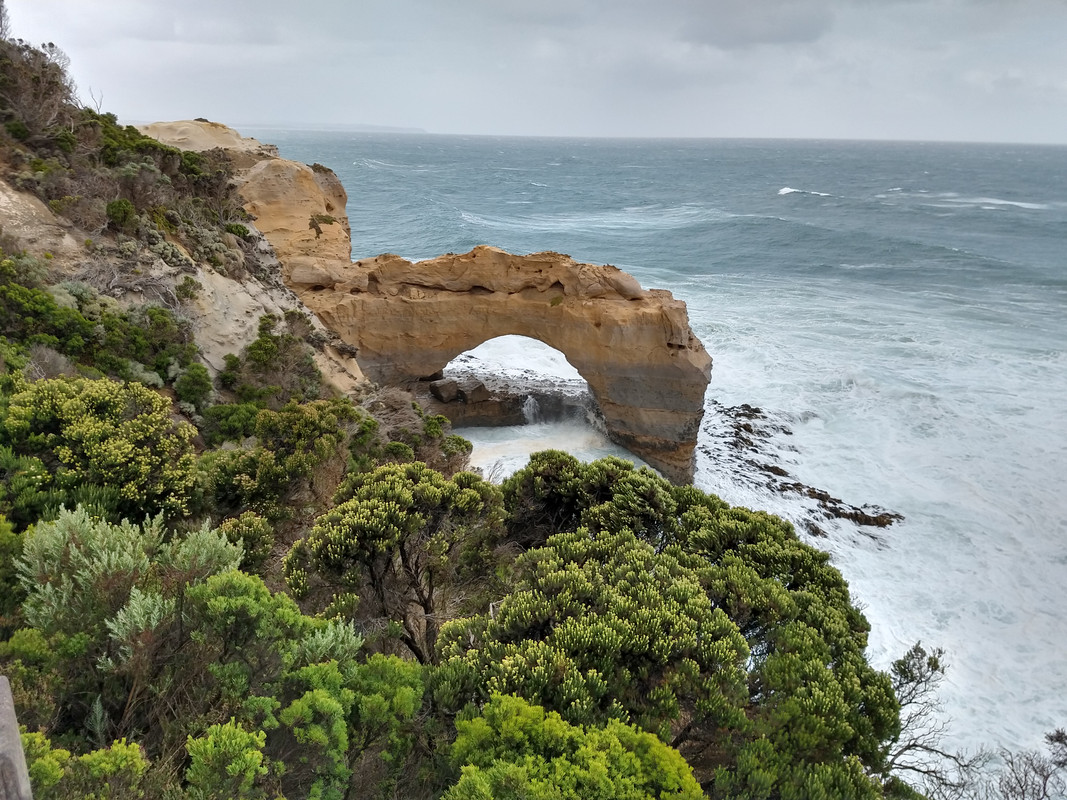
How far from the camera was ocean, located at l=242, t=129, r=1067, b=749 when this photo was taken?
15289mm

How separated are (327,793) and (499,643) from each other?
1927mm

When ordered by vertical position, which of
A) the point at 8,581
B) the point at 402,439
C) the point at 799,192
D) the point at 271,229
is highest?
the point at 799,192

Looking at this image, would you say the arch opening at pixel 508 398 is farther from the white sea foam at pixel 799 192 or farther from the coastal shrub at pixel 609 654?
the white sea foam at pixel 799 192

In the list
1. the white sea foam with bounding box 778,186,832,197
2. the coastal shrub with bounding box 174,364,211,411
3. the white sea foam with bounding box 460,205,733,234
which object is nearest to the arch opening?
the coastal shrub with bounding box 174,364,211,411

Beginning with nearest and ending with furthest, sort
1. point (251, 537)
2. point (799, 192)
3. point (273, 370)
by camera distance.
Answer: point (251, 537)
point (273, 370)
point (799, 192)

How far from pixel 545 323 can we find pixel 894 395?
15.4 m

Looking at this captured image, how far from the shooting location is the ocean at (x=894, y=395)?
15289 mm

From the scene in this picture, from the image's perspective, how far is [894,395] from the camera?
87.0 ft

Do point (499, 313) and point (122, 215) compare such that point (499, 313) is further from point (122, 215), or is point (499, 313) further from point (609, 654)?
point (609, 654)

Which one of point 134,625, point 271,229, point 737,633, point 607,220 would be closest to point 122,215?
point 271,229

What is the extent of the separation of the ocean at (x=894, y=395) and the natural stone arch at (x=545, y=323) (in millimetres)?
1866

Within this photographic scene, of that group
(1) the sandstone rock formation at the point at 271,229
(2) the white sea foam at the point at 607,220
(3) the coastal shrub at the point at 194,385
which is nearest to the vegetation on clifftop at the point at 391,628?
(3) the coastal shrub at the point at 194,385

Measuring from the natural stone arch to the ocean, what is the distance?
1866 mm

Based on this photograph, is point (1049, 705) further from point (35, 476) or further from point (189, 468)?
point (35, 476)
